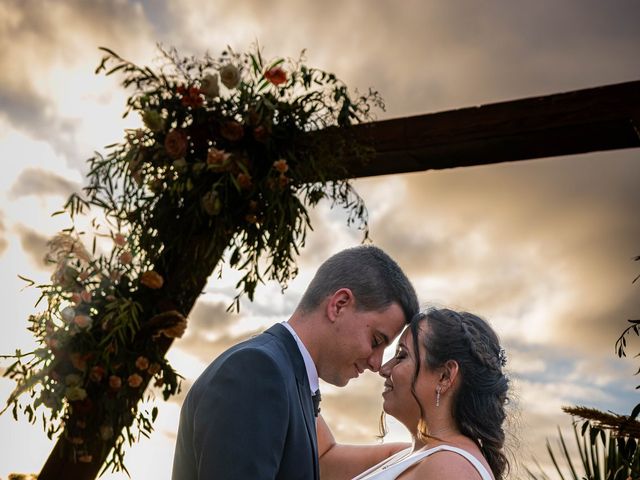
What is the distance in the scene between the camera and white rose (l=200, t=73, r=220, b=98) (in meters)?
2.61

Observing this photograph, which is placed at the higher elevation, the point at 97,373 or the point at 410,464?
the point at 410,464

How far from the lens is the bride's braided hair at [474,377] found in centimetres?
319

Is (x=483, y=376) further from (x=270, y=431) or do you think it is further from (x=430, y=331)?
(x=270, y=431)

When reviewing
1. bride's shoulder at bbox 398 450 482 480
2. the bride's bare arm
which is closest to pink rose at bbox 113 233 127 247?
bride's shoulder at bbox 398 450 482 480

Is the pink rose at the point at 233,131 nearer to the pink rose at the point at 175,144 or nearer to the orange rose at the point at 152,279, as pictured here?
the pink rose at the point at 175,144

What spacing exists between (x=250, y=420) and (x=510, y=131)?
4.91ft

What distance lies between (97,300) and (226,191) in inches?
23.0

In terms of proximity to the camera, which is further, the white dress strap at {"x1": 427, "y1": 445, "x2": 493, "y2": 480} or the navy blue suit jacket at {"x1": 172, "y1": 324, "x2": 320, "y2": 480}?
the white dress strap at {"x1": 427, "y1": 445, "x2": 493, "y2": 480}

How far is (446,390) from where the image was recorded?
10.6 feet

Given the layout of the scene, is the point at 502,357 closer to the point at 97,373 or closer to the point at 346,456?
the point at 346,456

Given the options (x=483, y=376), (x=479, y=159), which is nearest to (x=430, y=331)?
(x=483, y=376)

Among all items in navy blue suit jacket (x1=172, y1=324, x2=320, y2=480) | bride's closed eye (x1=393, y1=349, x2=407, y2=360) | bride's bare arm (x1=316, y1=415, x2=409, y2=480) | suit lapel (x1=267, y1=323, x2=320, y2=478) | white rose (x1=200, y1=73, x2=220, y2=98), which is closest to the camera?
navy blue suit jacket (x1=172, y1=324, x2=320, y2=480)

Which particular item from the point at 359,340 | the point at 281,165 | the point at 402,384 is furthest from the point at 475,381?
the point at 281,165

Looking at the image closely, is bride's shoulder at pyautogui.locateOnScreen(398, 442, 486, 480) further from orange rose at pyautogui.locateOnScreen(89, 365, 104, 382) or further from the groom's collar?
orange rose at pyautogui.locateOnScreen(89, 365, 104, 382)
